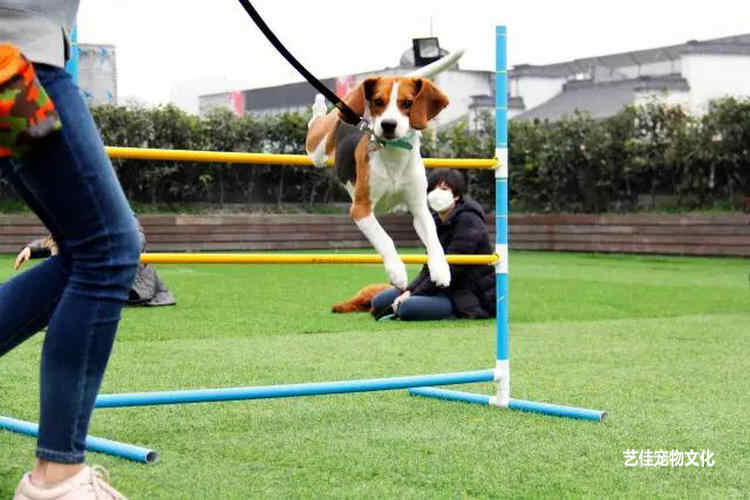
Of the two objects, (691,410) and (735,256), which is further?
(735,256)

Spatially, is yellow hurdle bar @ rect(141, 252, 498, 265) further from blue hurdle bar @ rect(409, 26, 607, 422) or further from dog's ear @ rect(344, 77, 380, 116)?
blue hurdle bar @ rect(409, 26, 607, 422)

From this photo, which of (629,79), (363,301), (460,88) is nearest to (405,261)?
(363,301)

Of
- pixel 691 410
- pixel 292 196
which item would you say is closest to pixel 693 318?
pixel 691 410

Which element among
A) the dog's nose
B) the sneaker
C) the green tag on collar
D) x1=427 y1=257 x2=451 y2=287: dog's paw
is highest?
the dog's nose

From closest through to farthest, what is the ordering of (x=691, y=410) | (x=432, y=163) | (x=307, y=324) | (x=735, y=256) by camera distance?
(x=432, y=163), (x=691, y=410), (x=307, y=324), (x=735, y=256)

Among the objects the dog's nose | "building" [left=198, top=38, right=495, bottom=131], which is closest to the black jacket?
the dog's nose

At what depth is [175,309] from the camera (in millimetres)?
7457

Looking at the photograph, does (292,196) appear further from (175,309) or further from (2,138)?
(2,138)

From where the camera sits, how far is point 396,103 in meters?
3.03

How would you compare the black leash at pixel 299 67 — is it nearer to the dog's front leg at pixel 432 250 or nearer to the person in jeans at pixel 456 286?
the dog's front leg at pixel 432 250

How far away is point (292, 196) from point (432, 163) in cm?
1243

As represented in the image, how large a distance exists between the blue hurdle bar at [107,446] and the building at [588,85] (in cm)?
2012

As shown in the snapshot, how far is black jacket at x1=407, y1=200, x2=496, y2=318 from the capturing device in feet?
22.5

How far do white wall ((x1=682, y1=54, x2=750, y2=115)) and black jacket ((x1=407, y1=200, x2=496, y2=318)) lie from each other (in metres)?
21.9
